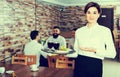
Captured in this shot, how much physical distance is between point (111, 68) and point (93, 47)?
4624mm

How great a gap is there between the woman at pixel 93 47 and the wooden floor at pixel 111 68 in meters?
3.67

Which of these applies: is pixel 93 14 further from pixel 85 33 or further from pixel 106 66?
pixel 106 66

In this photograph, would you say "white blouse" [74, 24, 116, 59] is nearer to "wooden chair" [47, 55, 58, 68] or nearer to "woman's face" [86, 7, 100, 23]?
"woman's face" [86, 7, 100, 23]

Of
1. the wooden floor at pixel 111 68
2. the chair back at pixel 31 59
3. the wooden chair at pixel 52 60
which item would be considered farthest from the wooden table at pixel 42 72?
the wooden floor at pixel 111 68

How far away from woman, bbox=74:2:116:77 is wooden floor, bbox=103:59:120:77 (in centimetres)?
367

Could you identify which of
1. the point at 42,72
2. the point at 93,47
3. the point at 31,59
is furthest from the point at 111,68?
the point at 93,47

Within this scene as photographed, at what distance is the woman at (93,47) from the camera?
2.08m

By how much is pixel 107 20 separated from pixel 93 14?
790 centimetres

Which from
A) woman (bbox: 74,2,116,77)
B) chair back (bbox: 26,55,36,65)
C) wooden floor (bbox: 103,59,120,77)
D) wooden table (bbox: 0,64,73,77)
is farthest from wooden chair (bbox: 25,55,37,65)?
wooden floor (bbox: 103,59,120,77)

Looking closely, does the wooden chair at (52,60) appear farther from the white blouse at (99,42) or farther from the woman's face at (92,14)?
the woman's face at (92,14)

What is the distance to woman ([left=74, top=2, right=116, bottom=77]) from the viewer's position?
6.81 ft

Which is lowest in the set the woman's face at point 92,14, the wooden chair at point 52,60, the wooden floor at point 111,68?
the wooden floor at point 111,68

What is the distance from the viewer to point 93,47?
6.88 ft

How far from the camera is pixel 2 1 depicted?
4559 mm
